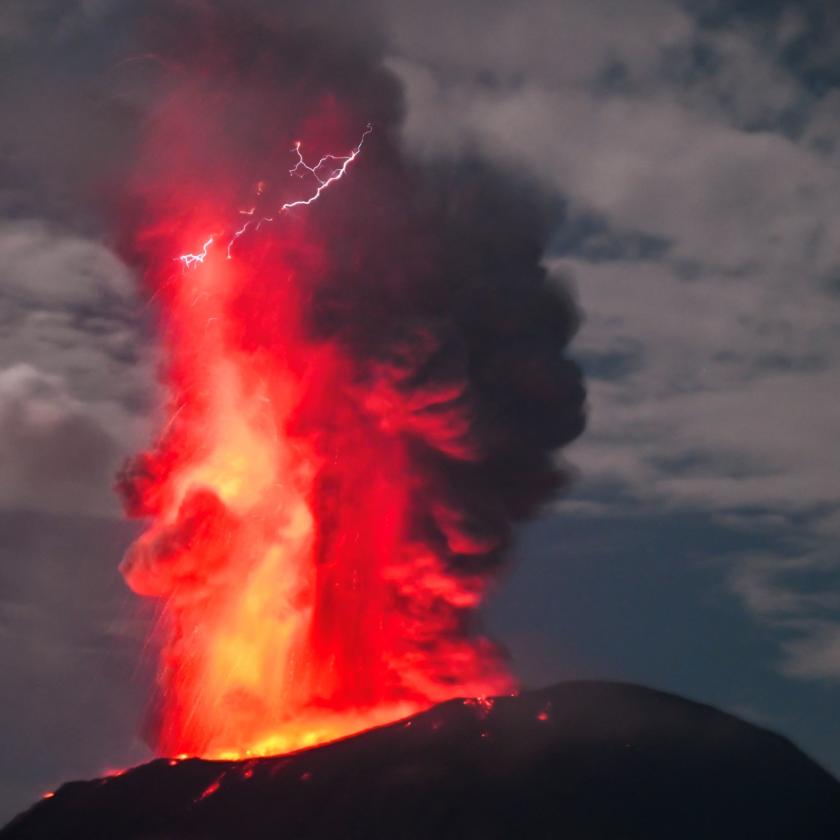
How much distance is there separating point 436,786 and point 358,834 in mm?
4898

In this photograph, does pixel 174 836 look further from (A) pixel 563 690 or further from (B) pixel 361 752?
(A) pixel 563 690

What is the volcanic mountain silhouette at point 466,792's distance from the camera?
50344 mm

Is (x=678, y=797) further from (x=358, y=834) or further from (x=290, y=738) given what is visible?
(x=290, y=738)

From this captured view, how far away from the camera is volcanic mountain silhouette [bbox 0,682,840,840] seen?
5034cm

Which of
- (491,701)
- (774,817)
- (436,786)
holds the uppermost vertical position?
(491,701)

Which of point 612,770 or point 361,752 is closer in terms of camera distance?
point 361,752

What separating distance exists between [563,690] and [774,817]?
1350 centimetres

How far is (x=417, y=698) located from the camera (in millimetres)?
45281

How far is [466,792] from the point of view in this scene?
51.8 metres

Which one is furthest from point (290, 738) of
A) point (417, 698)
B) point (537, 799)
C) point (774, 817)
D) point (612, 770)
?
point (774, 817)

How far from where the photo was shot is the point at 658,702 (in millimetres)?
66125

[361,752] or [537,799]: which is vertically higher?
[361,752]

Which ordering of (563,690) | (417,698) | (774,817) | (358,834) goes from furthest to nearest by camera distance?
(563,690) → (774,817) → (358,834) → (417,698)

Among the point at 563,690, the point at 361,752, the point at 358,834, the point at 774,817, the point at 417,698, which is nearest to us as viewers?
the point at 417,698
